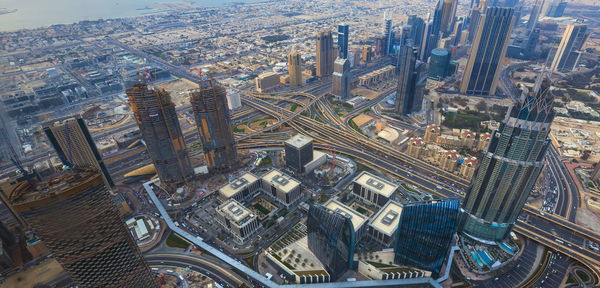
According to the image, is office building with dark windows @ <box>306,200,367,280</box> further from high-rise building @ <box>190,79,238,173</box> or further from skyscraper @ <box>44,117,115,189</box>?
skyscraper @ <box>44,117,115,189</box>

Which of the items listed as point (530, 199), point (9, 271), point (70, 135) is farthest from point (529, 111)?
point (9, 271)

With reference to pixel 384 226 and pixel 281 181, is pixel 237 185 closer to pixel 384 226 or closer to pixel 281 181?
pixel 281 181

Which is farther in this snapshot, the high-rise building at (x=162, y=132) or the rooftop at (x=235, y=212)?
the high-rise building at (x=162, y=132)

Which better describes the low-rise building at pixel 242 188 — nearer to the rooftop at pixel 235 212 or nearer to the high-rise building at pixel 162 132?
the rooftop at pixel 235 212

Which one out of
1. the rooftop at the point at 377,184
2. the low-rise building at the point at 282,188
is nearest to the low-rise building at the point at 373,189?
the rooftop at the point at 377,184

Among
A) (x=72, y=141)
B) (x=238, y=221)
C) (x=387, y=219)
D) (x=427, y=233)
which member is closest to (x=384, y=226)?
(x=387, y=219)

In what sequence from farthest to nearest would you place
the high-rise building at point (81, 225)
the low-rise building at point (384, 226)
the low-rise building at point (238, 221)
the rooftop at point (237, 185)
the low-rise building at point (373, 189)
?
the rooftop at point (237, 185) < the low-rise building at point (373, 189) < the low-rise building at point (238, 221) < the low-rise building at point (384, 226) < the high-rise building at point (81, 225)
